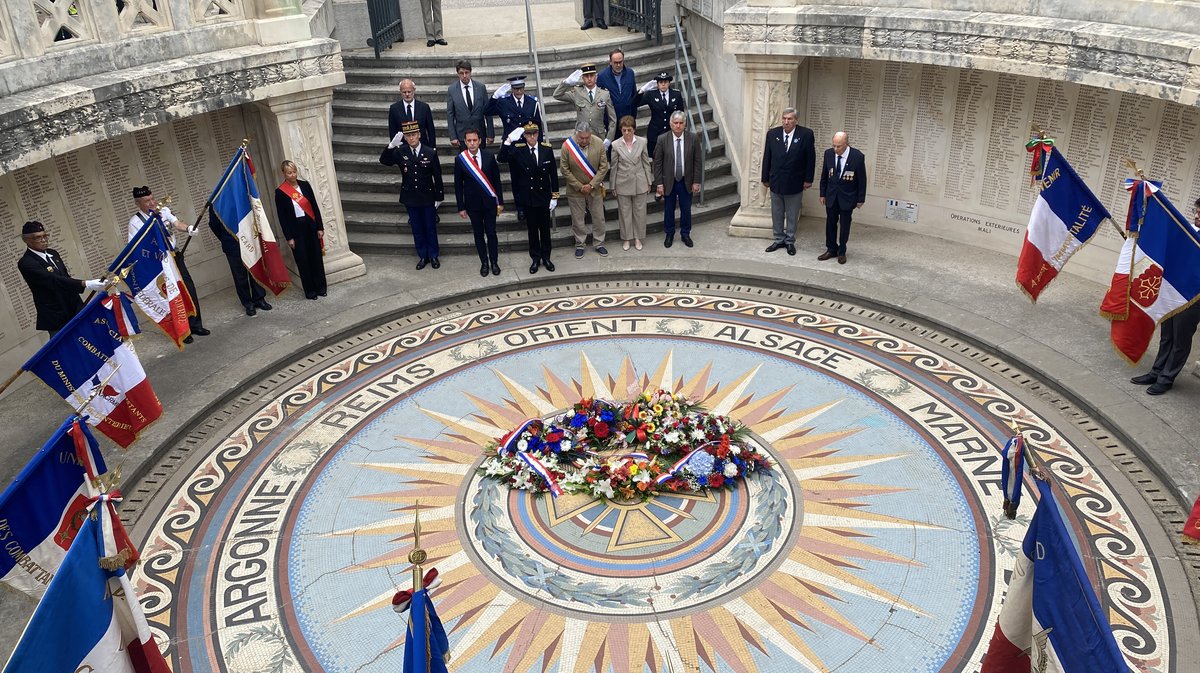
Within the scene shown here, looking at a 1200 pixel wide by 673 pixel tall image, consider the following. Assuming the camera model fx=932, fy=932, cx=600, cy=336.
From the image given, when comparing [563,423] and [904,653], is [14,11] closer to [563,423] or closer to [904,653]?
[563,423]

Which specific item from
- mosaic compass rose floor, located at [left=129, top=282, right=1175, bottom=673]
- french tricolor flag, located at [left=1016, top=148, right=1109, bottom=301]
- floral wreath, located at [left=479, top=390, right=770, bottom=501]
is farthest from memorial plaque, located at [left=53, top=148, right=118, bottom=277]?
french tricolor flag, located at [left=1016, top=148, right=1109, bottom=301]

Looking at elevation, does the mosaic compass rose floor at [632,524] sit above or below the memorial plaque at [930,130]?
below

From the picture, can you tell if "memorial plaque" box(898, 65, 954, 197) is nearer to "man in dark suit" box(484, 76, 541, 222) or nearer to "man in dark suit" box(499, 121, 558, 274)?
"man in dark suit" box(499, 121, 558, 274)

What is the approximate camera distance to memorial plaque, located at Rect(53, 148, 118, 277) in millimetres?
9305

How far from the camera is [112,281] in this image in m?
7.16

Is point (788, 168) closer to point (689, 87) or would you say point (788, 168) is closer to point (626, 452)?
point (689, 87)

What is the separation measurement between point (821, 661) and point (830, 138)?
25.6 ft

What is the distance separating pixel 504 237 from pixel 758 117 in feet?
11.1

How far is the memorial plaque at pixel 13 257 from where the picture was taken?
8711 mm

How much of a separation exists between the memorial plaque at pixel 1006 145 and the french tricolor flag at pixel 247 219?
803 cm

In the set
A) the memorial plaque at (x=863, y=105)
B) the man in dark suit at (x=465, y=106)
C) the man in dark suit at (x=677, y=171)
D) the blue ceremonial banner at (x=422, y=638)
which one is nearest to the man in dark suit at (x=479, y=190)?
the man in dark suit at (x=465, y=106)

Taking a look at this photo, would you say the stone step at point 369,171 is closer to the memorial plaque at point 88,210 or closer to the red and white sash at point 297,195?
the red and white sash at point 297,195

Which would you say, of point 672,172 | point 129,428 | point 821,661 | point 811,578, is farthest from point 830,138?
point 129,428

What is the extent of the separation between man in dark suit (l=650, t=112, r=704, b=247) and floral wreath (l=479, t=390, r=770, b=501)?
3.76 metres
